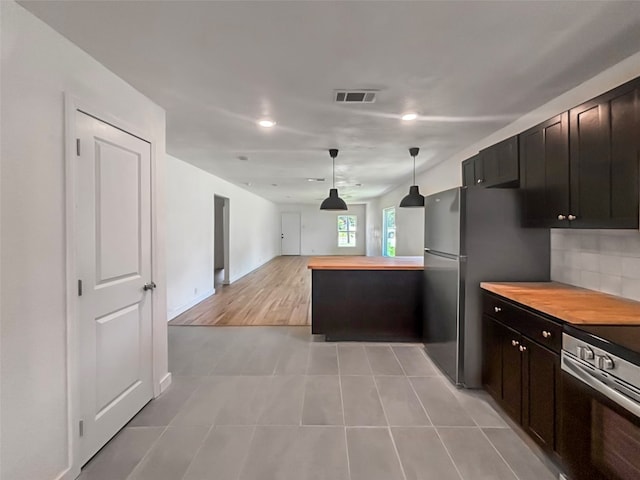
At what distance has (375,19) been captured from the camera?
1.54 m

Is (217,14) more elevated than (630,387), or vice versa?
(217,14)

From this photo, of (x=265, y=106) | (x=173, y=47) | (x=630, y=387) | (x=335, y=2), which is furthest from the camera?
(x=265, y=106)

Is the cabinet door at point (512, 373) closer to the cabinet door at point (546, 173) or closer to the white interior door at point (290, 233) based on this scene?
the cabinet door at point (546, 173)

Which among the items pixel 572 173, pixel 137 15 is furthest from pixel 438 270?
pixel 137 15

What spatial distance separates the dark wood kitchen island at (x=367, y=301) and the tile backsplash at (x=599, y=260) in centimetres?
142

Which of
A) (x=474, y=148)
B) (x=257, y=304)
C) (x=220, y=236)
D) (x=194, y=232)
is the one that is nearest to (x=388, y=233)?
(x=220, y=236)

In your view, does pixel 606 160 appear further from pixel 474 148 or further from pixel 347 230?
pixel 347 230

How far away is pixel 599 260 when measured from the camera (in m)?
2.20

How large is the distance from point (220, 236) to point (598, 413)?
785 cm

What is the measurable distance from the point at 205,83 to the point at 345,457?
2.63 m

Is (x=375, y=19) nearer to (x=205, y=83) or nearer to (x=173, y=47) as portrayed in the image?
(x=173, y=47)

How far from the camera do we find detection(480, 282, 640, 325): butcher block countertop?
1.60 m

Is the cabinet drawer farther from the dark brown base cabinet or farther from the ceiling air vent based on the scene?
the ceiling air vent

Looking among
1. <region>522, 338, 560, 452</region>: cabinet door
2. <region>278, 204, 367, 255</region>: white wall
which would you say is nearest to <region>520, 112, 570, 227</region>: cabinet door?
<region>522, 338, 560, 452</region>: cabinet door
